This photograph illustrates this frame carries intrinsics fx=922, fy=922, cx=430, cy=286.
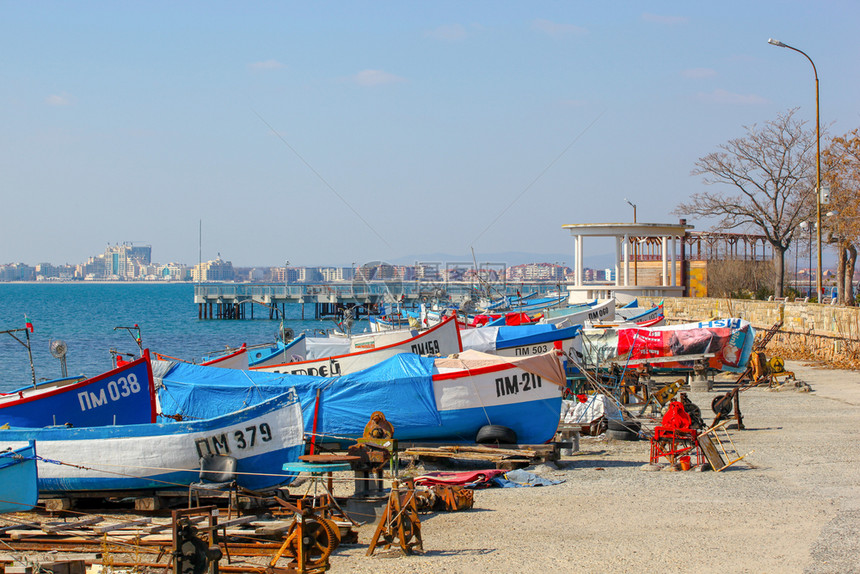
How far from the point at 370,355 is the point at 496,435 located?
6.73m

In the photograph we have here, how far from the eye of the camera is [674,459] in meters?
15.9

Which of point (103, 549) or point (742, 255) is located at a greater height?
point (742, 255)

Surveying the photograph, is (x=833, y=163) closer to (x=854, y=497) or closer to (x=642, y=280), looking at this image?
(x=642, y=280)

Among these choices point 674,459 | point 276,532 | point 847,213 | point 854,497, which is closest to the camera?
point 276,532

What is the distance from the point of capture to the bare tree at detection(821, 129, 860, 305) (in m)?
38.1

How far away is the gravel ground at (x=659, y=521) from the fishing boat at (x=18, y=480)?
4.49 metres

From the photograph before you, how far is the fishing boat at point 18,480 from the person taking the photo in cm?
1222

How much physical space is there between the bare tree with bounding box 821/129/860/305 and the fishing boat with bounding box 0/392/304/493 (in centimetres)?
3054

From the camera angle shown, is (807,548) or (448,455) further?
(448,455)

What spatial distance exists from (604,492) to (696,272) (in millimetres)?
44970

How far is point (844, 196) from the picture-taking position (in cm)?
3888

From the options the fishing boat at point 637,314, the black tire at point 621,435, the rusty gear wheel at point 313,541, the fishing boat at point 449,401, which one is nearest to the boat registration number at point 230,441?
the rusty gear wheel at point 313,541

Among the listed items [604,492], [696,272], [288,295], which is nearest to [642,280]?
[696,272]

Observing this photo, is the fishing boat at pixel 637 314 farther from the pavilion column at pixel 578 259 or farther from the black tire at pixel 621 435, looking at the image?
the black tire at pixel 621 435
